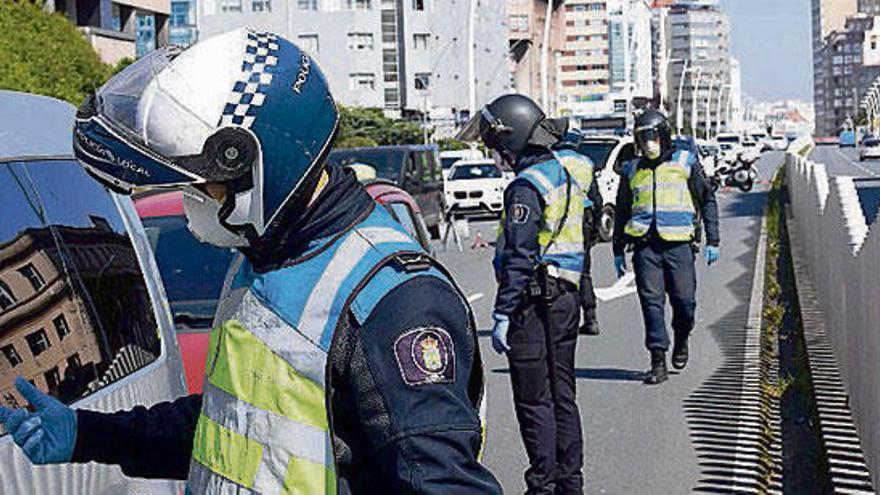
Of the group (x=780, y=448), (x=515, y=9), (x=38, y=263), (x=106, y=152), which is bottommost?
(x=780, y=448)

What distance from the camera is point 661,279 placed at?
38.9 ft

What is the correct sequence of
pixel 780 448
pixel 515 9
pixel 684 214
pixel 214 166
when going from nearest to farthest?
pixel 214 166
pixel 780 448
pixel 684 214
pixel 515 9

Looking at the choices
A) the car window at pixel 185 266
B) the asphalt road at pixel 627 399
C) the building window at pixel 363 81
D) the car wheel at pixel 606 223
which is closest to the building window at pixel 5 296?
the car window at pixel 185 266

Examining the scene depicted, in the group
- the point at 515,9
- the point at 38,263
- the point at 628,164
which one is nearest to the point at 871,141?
the point at 515,9

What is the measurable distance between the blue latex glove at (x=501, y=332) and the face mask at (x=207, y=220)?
4.91m

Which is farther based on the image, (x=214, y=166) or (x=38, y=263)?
(x=38, y=263)

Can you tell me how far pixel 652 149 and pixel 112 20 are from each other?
38480 mm

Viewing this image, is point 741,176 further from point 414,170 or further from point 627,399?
point 627,399

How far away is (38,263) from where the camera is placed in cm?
373

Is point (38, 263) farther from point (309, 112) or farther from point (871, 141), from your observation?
point (871, 141)

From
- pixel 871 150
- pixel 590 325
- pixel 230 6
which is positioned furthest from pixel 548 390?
pixel 871 150

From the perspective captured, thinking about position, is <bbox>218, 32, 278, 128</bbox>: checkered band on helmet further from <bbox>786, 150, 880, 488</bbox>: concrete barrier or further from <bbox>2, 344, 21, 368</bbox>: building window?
<bbox>786, 150, 880, 488</bbox>: concrete barrier

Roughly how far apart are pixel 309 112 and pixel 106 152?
352mm

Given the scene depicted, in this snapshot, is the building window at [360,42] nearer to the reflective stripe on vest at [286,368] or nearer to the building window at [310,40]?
the building window at [310,40]
